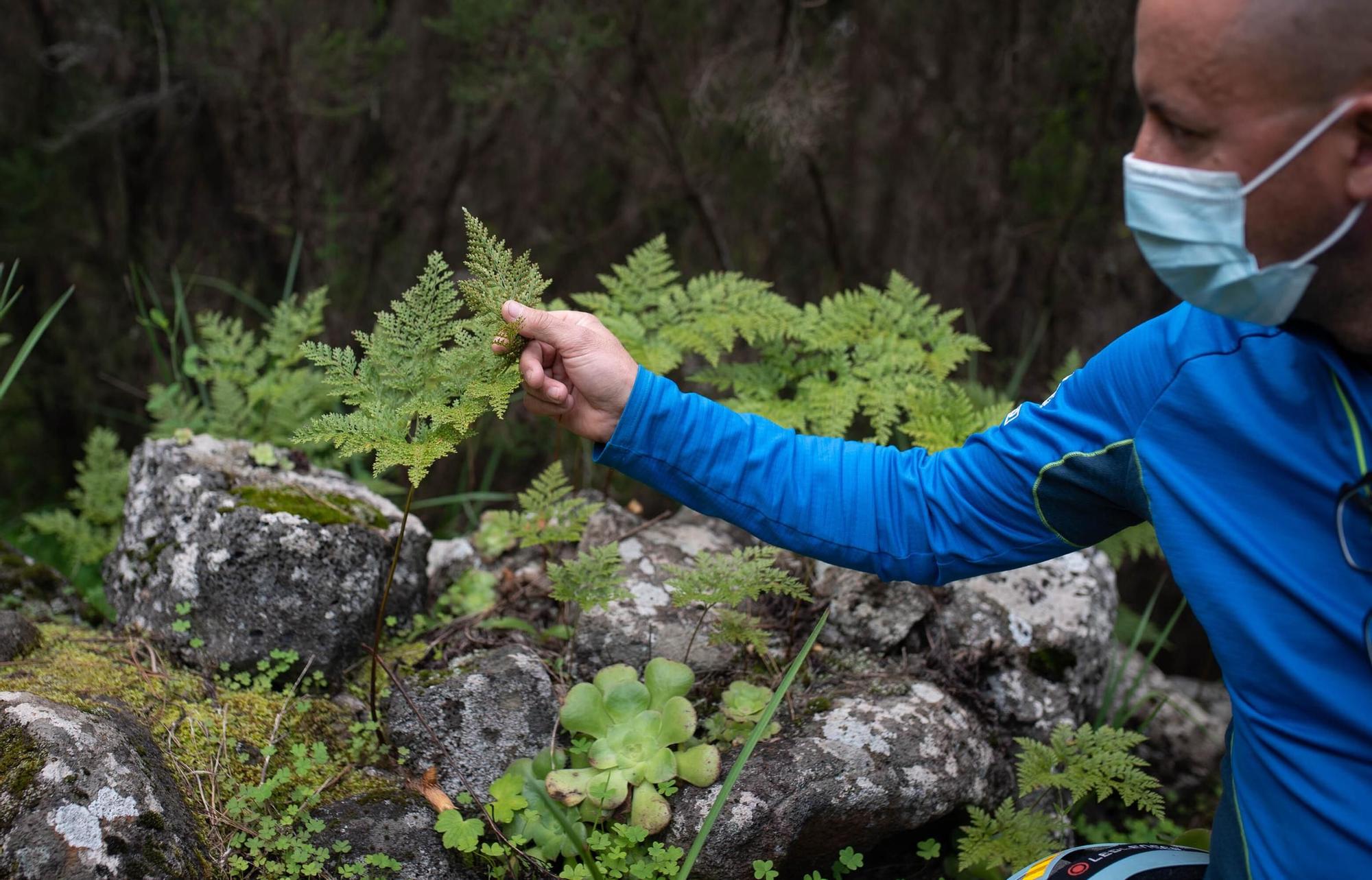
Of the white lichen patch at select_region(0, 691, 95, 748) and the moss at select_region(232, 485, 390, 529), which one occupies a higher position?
the moss at select_region(232, 485, 390, 529)

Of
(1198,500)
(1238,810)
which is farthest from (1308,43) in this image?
(1238,810)

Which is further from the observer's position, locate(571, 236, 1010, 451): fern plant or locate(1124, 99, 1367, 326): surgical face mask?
locate(571, 236, 1010, 451): fern plant

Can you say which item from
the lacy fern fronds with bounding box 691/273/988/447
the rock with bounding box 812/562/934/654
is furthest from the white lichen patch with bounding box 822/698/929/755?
the lacy fern fronds with bounding box 691/273/988/447

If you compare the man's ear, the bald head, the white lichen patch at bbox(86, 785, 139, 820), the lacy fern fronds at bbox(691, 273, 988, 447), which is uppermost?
the bald head

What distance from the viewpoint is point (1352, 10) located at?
4.00ft

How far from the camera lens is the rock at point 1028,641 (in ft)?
8.45

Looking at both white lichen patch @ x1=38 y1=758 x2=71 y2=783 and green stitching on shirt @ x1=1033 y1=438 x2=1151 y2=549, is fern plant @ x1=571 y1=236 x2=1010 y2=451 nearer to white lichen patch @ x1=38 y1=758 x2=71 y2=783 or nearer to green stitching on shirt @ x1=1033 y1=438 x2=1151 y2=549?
green stitching on shirt @ x1=1033 y1=438 x2=1151 y2=549

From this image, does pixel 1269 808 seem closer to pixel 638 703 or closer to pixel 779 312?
pixel 638 703

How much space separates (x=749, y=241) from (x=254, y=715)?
3.34 meters

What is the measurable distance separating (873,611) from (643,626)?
0.63 m

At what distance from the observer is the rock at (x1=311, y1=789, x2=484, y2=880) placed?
1933 mm

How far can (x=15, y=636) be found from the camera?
2.26 metres

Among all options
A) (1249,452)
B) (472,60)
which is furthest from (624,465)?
(472,60)

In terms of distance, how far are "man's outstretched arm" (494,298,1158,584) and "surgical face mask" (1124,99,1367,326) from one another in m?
0.34
